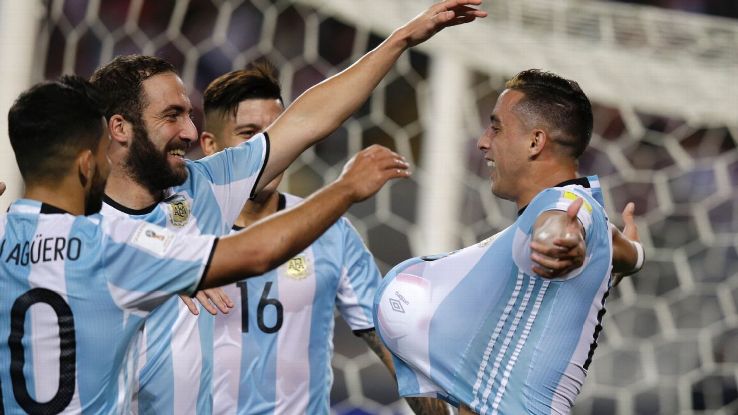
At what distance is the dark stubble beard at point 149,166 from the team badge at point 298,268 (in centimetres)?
61

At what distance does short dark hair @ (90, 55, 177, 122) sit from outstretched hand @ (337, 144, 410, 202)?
1.04m

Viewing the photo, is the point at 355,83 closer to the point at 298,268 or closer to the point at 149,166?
the point at 149,166

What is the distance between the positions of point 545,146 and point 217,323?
124 cm

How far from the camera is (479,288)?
255cm

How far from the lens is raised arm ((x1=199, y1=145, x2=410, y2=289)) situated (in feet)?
6.58

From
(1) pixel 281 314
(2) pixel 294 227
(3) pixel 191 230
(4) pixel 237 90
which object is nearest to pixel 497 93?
(4) pixel 237 90

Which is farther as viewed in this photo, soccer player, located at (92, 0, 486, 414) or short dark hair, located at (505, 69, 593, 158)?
soccer player, located at (92, 0, 486, 414)

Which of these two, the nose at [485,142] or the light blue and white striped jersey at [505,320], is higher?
the nose at [485,142]

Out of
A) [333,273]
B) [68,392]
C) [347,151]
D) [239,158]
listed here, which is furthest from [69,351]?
[347,151]

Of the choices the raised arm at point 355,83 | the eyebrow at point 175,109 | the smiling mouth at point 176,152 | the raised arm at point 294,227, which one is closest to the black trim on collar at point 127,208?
the smiling mouth at point 176,152

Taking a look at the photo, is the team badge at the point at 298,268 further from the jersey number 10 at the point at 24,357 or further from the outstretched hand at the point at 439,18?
the jersey number 10 at the point at 24,357

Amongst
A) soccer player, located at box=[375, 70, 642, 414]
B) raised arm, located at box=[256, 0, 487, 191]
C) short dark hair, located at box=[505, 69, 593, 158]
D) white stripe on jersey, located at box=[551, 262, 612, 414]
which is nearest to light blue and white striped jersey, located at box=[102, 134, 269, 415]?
raised arm, located at box=[256, 0, 487, 191]

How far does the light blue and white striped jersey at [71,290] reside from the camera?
2.03 meters

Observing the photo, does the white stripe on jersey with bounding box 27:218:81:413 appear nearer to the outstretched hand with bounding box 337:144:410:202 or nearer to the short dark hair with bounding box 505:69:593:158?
the outstretched hand with bounding box 337:144:410:202
